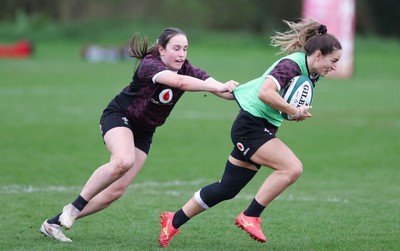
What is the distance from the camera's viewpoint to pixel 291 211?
9.30m

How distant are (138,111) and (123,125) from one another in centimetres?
19

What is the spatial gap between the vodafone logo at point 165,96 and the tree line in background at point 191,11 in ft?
155

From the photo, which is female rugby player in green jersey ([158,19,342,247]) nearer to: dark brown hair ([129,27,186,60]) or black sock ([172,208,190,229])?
black sock ([172,208,190,229])

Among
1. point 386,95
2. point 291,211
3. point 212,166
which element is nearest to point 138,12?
point 386,95

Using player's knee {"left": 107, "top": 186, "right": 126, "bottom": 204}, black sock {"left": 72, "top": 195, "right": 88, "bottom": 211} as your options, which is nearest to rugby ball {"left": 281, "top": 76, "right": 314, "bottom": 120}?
player's knee {"left": 107, "top": 186, "right": 126, "bottom": 204}

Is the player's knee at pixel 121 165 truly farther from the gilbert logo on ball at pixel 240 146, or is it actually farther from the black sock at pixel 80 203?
the gilbert logo on ball at pixel 240 146

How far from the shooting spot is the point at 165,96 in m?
7.48

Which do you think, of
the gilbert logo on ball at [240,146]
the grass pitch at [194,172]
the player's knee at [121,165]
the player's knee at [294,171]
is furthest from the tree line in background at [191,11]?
the player's knee at [294,171]

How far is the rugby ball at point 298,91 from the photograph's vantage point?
7.07 m

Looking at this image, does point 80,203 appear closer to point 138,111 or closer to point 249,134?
point 138,111

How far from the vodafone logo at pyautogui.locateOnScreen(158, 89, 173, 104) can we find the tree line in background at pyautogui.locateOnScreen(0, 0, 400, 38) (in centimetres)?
4734

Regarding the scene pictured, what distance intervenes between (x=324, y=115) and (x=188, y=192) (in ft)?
34.0

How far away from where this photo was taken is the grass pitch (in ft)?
25.6

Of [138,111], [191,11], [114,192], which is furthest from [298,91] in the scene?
[191,11]
